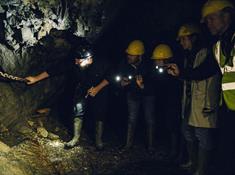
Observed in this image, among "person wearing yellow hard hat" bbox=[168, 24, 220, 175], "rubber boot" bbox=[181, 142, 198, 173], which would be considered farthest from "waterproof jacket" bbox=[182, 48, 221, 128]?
"rubber boot" bbox=[181, 142, 198, 173]

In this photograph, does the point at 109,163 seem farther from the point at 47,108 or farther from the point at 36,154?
the point at 47,108

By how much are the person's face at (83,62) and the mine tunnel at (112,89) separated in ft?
0.07

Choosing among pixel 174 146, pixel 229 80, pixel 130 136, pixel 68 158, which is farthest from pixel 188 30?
pixel 68 158

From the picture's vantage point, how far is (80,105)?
24.5 ft

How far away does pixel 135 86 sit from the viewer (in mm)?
7355

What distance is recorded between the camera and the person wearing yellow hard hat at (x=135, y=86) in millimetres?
7297

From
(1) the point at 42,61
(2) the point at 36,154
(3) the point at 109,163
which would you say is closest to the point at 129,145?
(3) the point at 109,163

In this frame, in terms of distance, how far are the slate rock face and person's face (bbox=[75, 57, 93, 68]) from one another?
52 centimetres

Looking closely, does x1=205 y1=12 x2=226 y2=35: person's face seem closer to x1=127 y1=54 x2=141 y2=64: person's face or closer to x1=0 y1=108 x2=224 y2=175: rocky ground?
x1=127 y1=54 x2=141 y2=64: person's face

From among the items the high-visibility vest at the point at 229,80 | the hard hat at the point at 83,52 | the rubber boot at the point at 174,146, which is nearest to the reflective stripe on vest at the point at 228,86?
the high-visibility vest at the point at 229,80

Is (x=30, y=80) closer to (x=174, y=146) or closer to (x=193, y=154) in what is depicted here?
(x=174, y=146)

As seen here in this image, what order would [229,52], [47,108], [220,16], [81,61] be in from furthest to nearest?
[47,108], [81,61], [220,16], [229,52]

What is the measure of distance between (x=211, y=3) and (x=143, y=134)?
410 cm

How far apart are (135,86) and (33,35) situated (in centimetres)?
231
